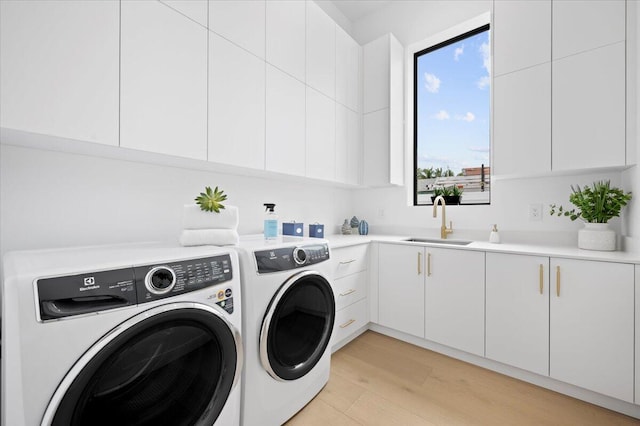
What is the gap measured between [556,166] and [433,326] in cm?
139

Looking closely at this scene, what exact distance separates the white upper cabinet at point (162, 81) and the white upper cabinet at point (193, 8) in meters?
0.03

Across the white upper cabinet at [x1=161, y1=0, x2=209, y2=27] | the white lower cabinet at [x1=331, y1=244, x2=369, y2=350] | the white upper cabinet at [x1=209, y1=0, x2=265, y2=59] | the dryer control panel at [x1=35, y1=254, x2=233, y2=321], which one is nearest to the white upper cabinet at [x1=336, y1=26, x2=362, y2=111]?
the white upper cabinet at [x1=209, y1=0, x2=265, y2=59]

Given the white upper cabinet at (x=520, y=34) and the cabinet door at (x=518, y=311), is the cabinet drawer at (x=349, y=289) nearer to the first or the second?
the cabinet door at (x=518, y=311)

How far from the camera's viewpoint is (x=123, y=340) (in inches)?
30.2

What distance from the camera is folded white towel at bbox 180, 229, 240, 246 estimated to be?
47.8 inches

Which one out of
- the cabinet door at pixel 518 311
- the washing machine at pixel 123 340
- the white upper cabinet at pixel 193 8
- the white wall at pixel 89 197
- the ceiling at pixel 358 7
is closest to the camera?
the washing machine at pixel 123 340

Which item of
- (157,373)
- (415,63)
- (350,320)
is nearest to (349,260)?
(350,320)

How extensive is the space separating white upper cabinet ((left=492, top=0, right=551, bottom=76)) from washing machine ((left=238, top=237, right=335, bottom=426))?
1.89 m

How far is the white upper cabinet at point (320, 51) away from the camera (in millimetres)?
2104

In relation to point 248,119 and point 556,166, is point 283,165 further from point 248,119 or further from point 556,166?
point 556,166

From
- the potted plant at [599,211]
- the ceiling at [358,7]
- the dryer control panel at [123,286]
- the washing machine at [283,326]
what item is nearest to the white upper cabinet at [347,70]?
the ceiling at [358,7]

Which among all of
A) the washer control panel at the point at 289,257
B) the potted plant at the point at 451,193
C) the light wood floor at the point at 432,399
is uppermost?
the potted plant at the point at 451,193

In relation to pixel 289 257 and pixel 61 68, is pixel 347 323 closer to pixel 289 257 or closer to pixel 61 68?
pixel 289 257

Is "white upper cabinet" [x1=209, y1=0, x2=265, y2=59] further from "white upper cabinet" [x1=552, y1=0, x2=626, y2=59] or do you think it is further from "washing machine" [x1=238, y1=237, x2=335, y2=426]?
"white upper cabinet" [x1=552, y1=0, x2=626, y2=59]
